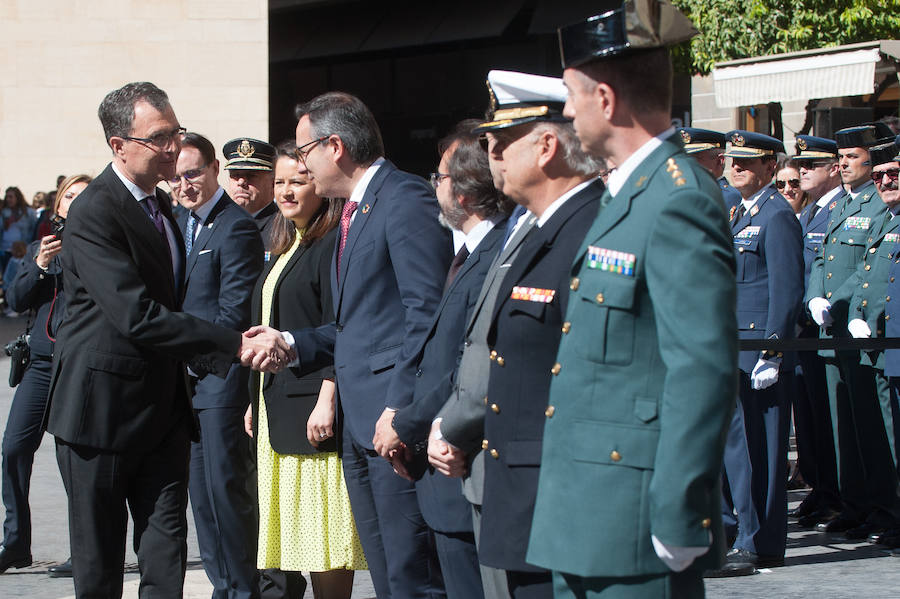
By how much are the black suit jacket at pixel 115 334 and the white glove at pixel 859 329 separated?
4.14 meters

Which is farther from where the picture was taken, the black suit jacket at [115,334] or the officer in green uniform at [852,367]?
the officer in green uniform at [852,367]

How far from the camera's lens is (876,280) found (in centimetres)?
743

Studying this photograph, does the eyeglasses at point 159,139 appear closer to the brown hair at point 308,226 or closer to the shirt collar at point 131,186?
the shirt collar at point 131,186

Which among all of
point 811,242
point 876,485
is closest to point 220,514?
point 876,485

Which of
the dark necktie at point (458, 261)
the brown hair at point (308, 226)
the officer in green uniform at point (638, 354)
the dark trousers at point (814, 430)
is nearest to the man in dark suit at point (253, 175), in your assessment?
the brown hair at point (308, 226)

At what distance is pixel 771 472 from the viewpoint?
6.77 m

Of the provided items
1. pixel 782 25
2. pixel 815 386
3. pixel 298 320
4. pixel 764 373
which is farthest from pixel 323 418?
pixel 782 25

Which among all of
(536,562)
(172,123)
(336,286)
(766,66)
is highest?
(766,66)

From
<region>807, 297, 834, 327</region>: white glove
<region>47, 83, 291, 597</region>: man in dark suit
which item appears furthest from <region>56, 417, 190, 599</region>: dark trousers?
<region>807, 297, 834, 327</region>: white glove

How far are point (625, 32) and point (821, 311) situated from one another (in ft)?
18.1

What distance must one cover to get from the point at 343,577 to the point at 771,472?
2.45m

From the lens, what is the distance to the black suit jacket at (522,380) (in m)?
3.23

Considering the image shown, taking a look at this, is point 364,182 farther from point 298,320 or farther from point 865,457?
point 865,457

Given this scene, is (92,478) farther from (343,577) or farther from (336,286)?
(343,577)
